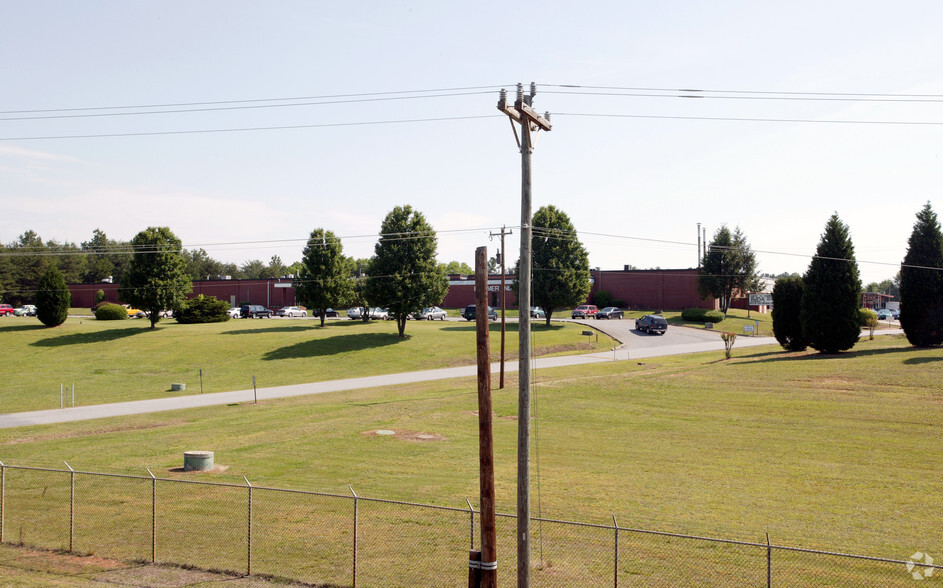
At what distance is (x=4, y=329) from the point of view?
68938 millimetres

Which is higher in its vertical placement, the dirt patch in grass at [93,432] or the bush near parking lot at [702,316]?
the bush near parking lot at [702,316]

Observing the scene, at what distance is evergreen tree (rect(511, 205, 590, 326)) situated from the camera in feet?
237

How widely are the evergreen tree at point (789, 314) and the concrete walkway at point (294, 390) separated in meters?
9.29

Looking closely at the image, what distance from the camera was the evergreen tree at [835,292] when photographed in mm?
42844

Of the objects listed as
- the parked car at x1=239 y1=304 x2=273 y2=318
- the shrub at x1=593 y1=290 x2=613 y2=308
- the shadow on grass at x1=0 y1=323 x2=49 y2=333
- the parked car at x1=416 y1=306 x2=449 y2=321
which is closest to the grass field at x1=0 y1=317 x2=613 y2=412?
the shadow on grass at x1=0 y1=323 x2=49 y2=333

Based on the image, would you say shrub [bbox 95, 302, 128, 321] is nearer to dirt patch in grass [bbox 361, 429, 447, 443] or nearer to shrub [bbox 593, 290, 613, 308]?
shrub [bbox 593, 290, 613, 308]

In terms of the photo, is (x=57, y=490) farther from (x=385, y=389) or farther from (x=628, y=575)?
(x=385, y=389)

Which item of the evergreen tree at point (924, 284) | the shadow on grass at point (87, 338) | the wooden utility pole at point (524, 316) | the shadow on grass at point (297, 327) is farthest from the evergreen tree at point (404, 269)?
the wooden utility pole at point (524, 316)

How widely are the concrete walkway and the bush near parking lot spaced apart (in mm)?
20648

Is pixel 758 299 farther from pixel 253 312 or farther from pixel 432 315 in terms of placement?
pixel 253 312

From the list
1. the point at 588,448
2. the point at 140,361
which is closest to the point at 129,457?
the point at 588,448

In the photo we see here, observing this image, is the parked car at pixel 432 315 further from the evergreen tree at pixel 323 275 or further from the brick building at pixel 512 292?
the evergreen tree at pixel 323 275

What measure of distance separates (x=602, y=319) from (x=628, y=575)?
245 ft

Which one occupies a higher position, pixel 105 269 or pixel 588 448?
pixel 105 269
